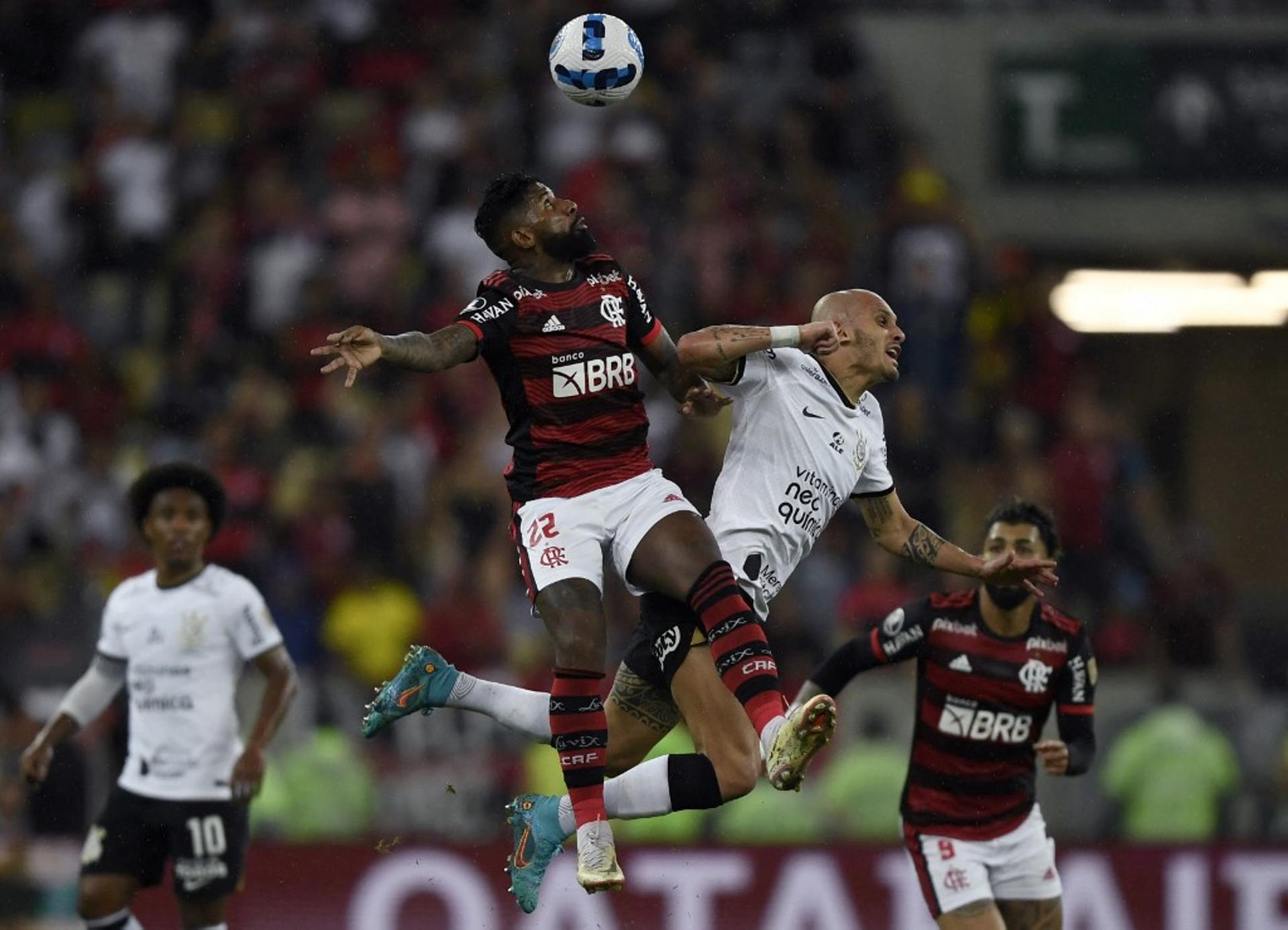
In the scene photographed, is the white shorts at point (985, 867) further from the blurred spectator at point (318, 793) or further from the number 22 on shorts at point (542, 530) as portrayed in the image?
the blurred spectator at point (318, 793)

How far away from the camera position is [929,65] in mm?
18656

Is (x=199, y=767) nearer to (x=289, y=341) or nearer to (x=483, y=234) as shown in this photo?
(x=483, y=234)

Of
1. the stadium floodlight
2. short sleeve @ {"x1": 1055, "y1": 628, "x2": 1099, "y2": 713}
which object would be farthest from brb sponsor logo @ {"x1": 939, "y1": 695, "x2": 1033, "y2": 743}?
the stadium floodlight

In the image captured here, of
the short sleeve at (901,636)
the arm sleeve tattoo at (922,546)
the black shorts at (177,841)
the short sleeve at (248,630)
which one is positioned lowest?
the black shorts at (177,841)

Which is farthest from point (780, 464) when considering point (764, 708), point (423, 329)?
point (423, 329)

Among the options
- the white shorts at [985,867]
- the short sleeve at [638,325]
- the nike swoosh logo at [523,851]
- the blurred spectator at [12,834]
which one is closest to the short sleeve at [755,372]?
the short sleeve at [638,325]

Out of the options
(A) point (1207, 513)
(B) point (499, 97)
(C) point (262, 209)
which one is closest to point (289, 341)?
(C) point (262, 209)

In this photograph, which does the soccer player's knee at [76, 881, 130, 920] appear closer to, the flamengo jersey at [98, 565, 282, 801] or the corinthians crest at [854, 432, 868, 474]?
the flamengo jersey at [98, 565, 282, 801]

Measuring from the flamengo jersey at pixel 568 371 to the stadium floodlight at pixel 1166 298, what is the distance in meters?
10.7

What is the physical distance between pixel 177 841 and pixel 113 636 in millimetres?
1024

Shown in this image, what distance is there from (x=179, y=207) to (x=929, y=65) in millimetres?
6225

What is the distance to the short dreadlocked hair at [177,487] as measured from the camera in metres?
10.4

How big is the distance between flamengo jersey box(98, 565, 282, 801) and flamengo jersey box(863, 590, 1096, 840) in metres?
2.95

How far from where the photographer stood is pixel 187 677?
10.4 meters
